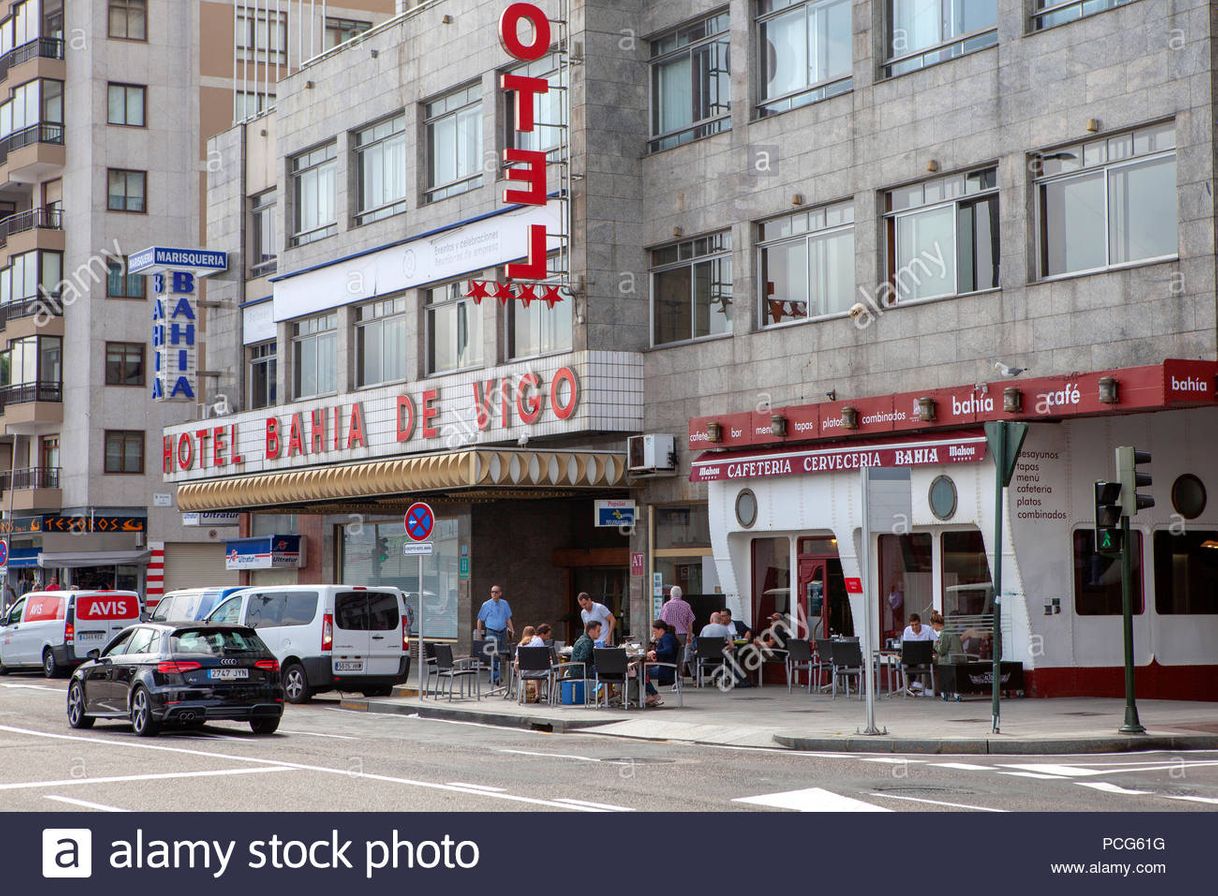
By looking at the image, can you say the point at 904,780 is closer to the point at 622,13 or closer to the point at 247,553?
the point at 622,13

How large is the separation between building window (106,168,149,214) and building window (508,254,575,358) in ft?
96.7

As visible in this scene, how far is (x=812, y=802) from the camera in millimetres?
13398

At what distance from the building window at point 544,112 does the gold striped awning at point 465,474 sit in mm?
5940

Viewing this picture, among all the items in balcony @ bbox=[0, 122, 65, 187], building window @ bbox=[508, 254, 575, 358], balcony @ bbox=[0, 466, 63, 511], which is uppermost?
balcony @ bbox=[0, 122, 65, 187]

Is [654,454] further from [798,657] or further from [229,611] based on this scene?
[229,611]

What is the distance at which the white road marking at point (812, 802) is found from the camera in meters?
12.9

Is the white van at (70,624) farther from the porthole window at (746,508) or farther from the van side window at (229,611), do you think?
the porthole window at (746,508)

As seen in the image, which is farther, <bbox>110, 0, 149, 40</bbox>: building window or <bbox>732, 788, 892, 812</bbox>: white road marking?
<bbox>110, 0, 149, 40</bbox>: building window

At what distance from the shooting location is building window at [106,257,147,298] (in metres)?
58.5

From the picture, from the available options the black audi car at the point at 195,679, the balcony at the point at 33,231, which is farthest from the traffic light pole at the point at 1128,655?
the balcony at the point at 33,231

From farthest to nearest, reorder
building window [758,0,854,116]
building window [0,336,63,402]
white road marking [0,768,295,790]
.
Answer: building window [0,336,63,402] → building window [758,0,854,116] → white road marking [0,768,295,790]

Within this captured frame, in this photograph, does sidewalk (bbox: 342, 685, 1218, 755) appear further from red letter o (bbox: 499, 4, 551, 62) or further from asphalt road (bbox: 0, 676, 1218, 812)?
red letter o (bbox: 499, 4, 551, 62)

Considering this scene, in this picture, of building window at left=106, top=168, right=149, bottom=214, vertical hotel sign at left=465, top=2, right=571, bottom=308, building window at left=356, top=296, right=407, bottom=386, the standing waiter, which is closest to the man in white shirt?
the standing waiter
